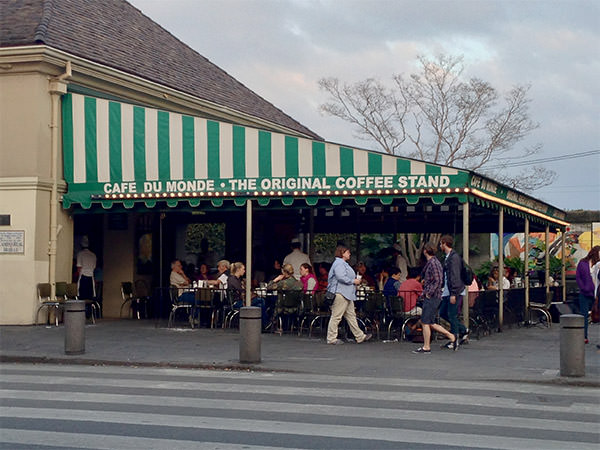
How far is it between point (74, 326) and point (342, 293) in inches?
185

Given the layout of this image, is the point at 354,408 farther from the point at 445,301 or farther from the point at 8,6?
the point at 8,6

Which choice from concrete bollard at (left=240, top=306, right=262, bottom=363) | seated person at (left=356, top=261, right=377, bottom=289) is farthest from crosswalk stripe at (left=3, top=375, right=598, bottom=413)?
seated person at (left=356, top=261, right=377, bottom=289)

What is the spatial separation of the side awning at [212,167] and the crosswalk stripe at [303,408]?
7418 millimetres

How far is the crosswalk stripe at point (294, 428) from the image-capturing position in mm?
7484

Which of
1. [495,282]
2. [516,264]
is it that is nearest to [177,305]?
[495,282]

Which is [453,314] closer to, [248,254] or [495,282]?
[248,254]

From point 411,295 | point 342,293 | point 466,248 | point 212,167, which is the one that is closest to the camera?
point 342,293

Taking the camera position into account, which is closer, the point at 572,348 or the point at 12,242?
the point at 572,348

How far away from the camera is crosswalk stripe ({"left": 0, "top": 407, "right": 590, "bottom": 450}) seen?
24.6 ft

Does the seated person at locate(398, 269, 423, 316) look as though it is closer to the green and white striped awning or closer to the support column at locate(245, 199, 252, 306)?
the green and white striped awning

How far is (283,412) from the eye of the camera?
9.02 m

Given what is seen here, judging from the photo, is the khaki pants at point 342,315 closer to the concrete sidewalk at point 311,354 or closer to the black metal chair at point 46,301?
the concrete sidewalk at point 311,354

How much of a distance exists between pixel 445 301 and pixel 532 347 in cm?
187

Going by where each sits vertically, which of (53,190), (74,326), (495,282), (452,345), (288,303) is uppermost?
(53,190)
